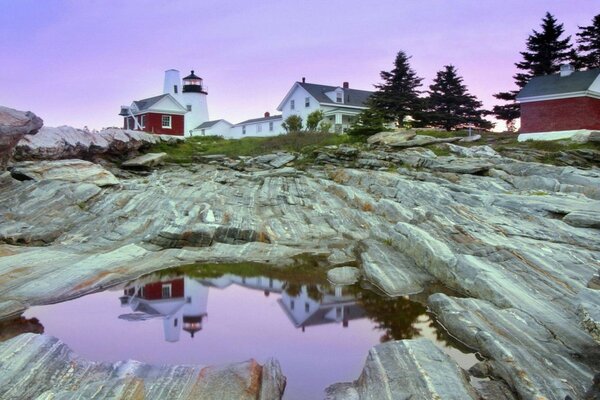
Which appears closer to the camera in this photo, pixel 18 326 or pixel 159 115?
pixel 18 326

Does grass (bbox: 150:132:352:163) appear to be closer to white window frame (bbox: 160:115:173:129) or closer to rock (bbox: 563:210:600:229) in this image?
white window frame (bbox: 160:115:173:129)

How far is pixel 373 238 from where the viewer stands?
906 inches

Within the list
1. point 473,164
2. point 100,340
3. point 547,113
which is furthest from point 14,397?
point 547,113

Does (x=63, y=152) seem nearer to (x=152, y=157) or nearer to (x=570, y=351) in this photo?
(x=152, y=157)

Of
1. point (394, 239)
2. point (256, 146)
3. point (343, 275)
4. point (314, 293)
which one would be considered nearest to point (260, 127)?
point (256, 146)

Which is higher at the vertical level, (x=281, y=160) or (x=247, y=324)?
(x=281, y=160)

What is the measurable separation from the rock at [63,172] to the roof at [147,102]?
90.9 feet

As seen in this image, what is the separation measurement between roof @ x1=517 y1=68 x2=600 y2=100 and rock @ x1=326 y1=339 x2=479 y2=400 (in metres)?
35.4

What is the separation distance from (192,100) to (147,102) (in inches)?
565

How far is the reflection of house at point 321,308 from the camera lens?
→ 601 inches

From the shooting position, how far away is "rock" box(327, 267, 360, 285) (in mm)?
18703

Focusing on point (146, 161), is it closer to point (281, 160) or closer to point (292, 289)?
point (281, 160)

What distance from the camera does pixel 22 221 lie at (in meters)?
24.9

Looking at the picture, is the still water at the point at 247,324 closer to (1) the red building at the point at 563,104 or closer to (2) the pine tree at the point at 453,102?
(1) the red building at the point at 563,104
